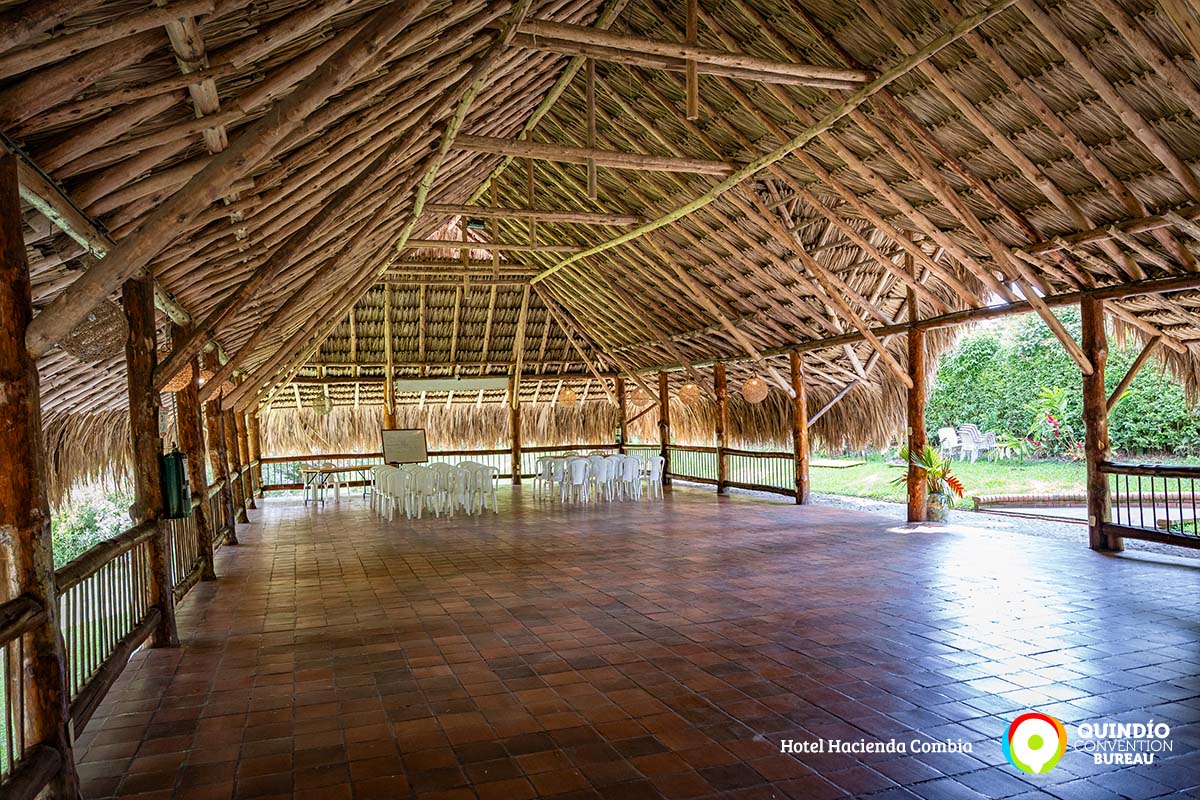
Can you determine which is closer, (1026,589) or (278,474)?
(1026,589)

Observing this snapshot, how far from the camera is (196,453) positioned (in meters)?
7.83

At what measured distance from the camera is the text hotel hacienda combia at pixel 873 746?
130 inches

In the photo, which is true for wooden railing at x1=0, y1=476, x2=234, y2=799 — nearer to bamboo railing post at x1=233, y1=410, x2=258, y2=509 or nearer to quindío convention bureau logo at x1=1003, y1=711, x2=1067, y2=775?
quindío convention bureau logo at x1=1003, y1=711, x2=1067, y2=775

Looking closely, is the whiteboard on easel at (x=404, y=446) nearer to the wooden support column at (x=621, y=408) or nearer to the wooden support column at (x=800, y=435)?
the wooden support column at (x=621, y=408)

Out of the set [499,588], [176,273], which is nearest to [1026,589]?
[499,588]

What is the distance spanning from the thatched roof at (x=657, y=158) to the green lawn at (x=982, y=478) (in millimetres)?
4450

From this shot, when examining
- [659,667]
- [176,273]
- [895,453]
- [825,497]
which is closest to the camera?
[659,667]

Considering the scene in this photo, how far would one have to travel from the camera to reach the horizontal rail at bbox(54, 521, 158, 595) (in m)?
3.75

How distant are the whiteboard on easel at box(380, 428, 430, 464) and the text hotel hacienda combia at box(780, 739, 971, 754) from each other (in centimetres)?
1249

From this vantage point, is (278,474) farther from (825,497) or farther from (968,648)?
(968,648)

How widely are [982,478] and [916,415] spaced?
29.1 feet

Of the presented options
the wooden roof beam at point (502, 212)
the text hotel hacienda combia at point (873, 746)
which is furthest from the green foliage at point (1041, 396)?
the text hotel hacienda combia at point (873, 746)

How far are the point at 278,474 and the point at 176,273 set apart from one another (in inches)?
487

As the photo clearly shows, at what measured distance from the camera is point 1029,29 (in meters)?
5.89
